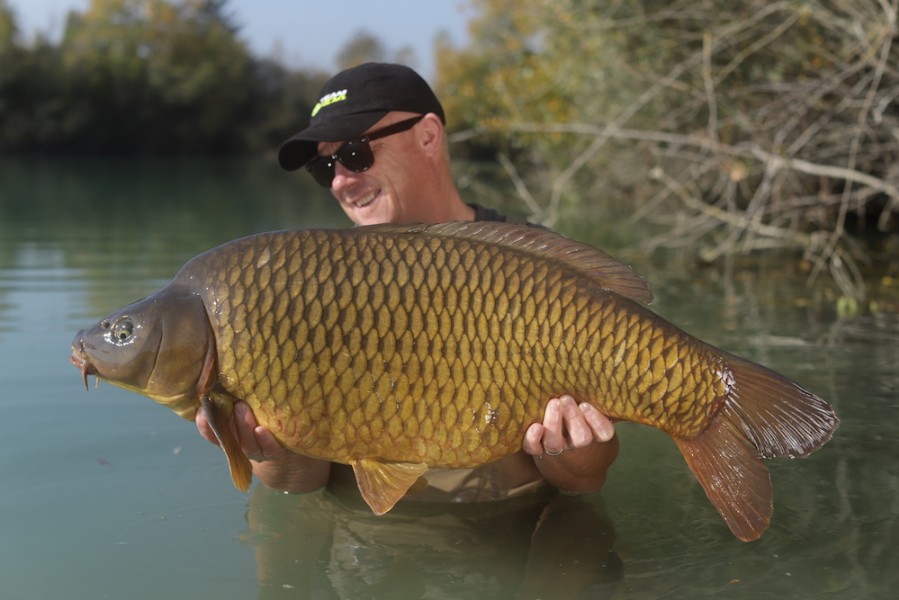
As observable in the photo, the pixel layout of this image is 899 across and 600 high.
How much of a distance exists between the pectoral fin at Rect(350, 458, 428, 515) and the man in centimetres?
47

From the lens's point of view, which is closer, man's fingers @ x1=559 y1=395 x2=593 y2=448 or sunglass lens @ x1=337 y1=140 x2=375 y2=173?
man's fingers @ x1=559 y1=395 x2=593 y2=448

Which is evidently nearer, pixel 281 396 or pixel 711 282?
pixel 281 396

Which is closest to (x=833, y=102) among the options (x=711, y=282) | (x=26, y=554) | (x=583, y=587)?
(x=711, y=282)

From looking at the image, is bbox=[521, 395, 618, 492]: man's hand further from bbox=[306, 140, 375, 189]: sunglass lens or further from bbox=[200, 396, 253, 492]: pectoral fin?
bbox=[306, 140, 375, 189]: sunglass lens

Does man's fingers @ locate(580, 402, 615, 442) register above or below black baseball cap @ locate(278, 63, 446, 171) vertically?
below

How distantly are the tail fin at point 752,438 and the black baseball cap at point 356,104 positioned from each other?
1122 millimetres

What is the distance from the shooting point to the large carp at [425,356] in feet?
6.38

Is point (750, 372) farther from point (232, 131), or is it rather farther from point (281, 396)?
point (232, 131)

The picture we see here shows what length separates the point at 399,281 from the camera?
1979 mm

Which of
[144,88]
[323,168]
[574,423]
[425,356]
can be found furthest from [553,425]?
[144,88]

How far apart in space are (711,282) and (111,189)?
42.6 ft

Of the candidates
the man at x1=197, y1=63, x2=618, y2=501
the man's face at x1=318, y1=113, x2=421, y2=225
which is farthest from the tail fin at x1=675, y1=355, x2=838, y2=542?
the man's face at x1=318, y1=113, x2=421, y2=225

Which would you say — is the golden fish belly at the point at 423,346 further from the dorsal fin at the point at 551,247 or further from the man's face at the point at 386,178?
the man's face at the point at 386,178

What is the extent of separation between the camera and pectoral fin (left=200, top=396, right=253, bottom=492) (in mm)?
1954
